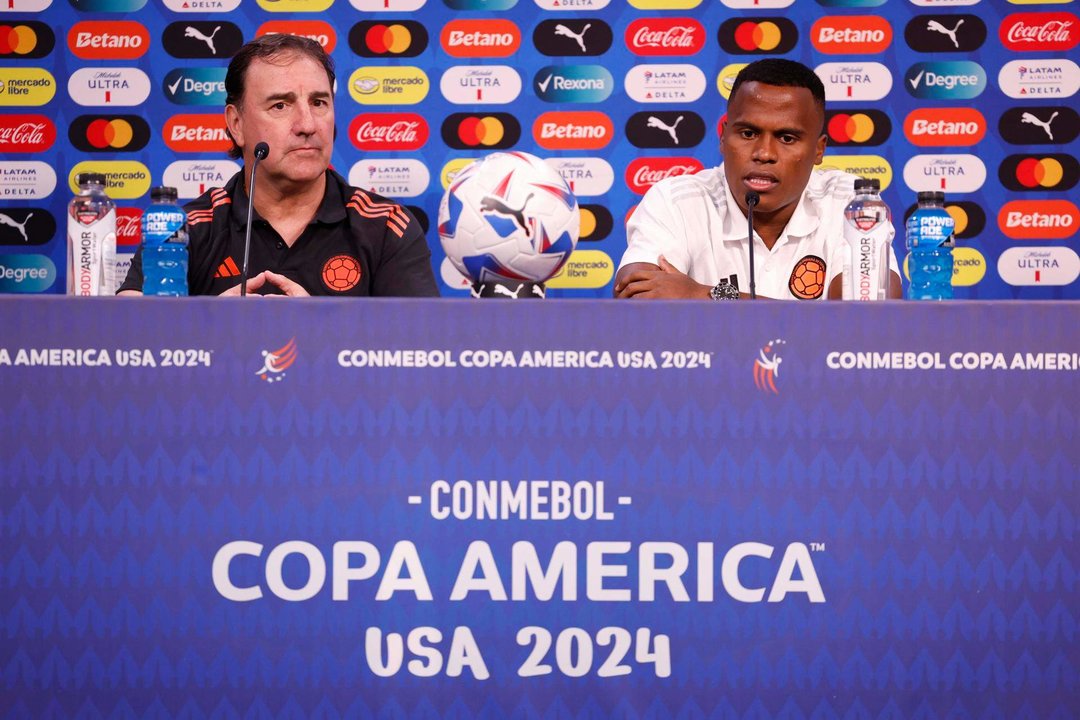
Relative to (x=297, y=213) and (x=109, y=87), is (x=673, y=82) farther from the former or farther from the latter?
(x=109, y=87)

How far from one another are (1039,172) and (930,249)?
6.95 ft

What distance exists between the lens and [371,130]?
338 centimetres

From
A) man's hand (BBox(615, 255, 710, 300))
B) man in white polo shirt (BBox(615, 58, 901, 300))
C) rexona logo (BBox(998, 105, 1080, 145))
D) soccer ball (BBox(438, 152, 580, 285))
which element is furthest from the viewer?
rexona logo (BBox(998, 105, 1080, 145))

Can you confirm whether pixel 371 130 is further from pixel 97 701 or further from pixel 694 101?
pixel 97 701

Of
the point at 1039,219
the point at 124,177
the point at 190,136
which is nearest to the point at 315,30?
the point at 190,136

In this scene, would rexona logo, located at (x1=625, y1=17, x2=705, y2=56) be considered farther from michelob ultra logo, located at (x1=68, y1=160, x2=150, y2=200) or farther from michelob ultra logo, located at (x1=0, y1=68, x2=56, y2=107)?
michelob ultra logo, located at (x1=0, y1=68, x2=56, y2=107)

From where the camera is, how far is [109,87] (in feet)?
11.1

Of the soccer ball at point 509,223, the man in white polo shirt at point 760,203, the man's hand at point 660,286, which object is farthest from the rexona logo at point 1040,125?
the soccer ball at point 509,223

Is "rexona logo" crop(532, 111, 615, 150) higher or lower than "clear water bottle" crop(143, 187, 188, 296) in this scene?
higher

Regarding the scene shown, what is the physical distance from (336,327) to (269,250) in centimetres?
107

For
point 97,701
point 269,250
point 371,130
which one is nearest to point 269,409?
point 97,701

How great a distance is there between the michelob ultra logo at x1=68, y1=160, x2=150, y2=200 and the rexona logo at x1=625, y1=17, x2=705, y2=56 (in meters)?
1.59

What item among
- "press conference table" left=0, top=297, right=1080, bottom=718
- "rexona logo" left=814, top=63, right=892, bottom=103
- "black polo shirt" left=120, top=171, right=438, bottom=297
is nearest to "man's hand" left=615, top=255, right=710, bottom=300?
"black polo shirt" left=120, top=171, right=438, bottom=297

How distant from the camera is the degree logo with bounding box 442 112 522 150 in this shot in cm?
337
